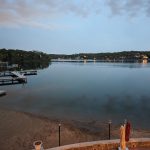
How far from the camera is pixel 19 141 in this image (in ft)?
77.6

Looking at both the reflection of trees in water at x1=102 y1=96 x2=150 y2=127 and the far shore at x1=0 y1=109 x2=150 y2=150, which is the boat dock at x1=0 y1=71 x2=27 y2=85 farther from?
the far shore at x1=0 y1=109 x2=150 y2=150

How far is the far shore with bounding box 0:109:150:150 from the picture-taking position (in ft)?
76.5

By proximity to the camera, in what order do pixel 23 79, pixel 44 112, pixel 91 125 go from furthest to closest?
pixel 23 79 < pixel 44 112 < pixel 91 125

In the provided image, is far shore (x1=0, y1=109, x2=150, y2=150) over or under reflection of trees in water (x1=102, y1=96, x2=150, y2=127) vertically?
over

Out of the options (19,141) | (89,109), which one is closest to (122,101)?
(89,109)

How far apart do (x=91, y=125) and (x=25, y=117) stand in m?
8.22

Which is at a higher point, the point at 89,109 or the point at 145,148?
the point at 145,148

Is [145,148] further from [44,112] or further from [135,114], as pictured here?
[44,112]

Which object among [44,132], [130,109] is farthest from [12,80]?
[44,132]

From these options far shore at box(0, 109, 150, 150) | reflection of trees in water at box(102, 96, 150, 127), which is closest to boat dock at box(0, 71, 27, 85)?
reflection of trees in water at box(102, 96, 150, 127)

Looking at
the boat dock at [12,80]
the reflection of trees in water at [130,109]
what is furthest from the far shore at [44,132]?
the boat dock at [12,80]

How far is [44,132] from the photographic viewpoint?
85.6ft

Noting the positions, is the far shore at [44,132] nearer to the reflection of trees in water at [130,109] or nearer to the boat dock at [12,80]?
the reflection of trees in water at [130,109]

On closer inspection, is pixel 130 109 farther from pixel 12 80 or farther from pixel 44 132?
pixel 12 80
